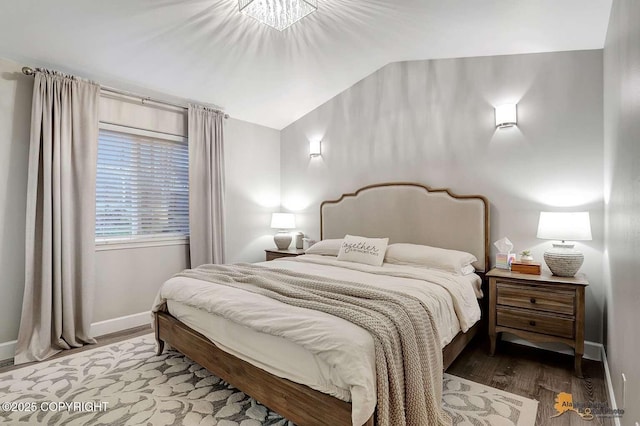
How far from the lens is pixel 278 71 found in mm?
3545

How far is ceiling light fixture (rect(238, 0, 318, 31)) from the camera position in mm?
2305

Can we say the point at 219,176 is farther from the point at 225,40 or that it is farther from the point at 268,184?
the point at 225,40

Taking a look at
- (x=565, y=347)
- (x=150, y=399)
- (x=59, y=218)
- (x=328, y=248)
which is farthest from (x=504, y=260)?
(x=59, y=218)

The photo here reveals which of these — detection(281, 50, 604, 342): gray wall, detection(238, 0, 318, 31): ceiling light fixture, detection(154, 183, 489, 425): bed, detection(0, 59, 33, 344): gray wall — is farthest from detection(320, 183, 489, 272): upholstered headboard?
detection(0, 59, 33, 344): gray wall

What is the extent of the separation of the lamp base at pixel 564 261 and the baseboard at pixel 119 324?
13.1 ft

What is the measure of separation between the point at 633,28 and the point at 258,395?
2.51m

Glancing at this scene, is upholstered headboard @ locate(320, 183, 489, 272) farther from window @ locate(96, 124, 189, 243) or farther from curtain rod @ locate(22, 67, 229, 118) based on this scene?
curtain rod @ locate(22, 67, 229, 118)

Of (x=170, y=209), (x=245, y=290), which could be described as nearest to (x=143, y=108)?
(x=170, y=209)

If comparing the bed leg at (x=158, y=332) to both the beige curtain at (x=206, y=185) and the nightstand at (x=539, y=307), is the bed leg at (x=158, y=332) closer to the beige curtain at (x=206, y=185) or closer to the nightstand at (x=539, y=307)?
the beige curtain at (x=206, y=185)

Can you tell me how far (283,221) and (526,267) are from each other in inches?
116

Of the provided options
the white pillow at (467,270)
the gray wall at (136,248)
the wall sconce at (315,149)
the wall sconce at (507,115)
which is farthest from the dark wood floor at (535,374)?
the wall sconce at (315,149)

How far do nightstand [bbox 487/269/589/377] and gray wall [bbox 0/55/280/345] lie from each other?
3140 mm

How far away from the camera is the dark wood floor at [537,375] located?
1995mm

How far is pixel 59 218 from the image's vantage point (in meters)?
2.81
